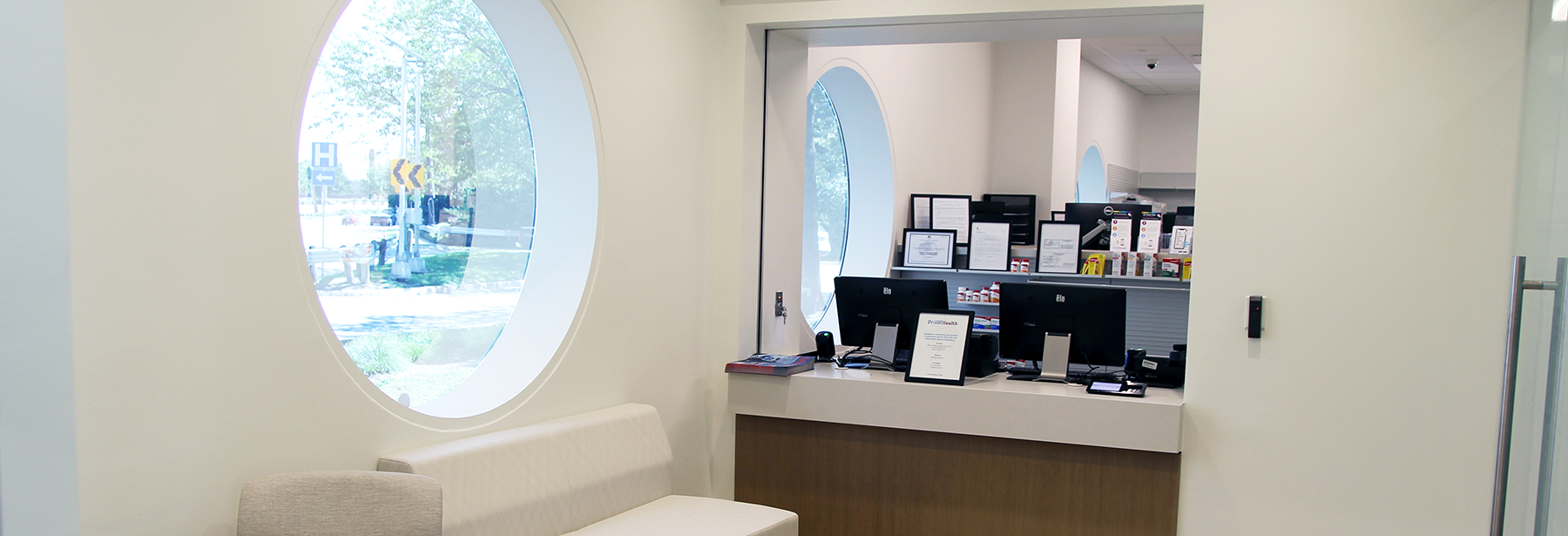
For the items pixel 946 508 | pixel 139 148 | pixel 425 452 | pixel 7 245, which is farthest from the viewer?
pixel 946 508

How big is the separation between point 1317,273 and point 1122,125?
419 inches

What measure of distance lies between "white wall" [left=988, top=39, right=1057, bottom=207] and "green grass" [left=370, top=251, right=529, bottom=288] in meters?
5.52

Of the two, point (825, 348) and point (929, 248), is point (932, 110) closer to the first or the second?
point (929, 248)

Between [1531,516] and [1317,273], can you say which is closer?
[1531,516]

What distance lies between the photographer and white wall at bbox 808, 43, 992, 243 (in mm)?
6832

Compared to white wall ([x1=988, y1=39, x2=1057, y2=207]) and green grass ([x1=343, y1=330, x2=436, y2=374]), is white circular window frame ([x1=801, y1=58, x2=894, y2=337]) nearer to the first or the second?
white wall ([x1=988, y1=39, x2=1057, y2=207])

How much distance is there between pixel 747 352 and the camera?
4.53 metres

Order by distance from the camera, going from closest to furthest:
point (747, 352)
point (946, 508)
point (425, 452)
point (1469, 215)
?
point (425, 452) < point (1469, 215) < point (946, 508) < point (747, 352)

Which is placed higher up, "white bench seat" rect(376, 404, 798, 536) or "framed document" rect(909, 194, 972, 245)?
"framed document" rect(909, 194, 972, 245)

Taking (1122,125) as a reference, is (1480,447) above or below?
below

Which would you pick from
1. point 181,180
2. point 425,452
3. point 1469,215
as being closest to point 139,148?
point 181,180

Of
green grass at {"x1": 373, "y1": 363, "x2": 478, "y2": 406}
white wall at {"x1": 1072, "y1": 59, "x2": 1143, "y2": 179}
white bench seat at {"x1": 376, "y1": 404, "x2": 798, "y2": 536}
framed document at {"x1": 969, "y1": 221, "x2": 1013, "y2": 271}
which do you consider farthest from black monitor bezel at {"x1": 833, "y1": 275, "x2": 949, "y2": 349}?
white wall at {"x1": 1072, "y1": 59, "x2": 1143, "y2": 179}

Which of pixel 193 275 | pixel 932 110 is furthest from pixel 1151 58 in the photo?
pixel 193 275

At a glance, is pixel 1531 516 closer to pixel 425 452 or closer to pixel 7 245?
pixel 425 452
